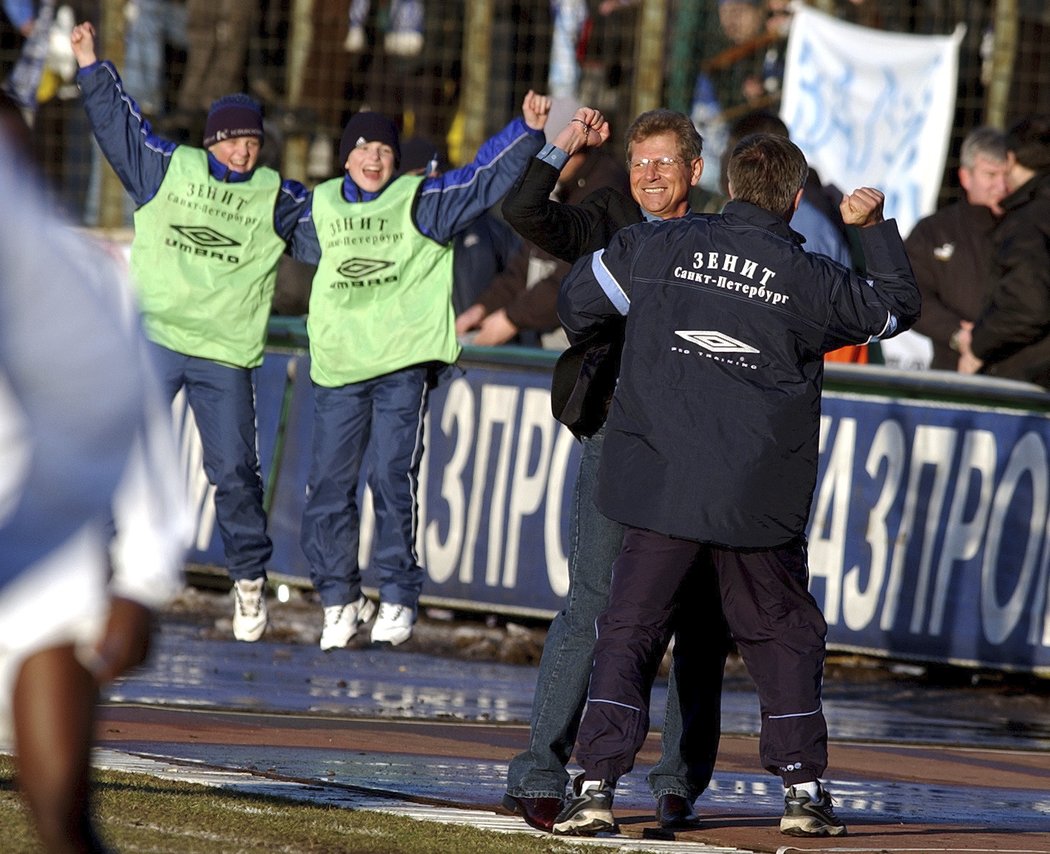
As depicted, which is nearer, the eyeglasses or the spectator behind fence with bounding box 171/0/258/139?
the eyeglasses

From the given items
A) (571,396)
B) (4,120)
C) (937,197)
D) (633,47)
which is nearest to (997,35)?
(937,197)

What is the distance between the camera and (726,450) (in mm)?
6016

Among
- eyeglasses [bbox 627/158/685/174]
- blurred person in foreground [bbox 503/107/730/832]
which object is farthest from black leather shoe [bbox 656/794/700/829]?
eyeglasses [bbox 627/158/685/174]

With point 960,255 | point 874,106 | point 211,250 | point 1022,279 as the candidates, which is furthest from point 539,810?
point 874,106

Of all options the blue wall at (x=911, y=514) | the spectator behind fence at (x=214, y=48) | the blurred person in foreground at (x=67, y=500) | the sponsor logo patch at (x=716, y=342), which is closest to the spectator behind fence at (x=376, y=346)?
the blue wall at (x=911, y=514)

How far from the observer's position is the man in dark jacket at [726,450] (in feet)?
19.8

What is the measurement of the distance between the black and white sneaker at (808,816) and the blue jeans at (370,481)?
11.6 ft

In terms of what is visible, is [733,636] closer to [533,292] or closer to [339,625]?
[339,625]

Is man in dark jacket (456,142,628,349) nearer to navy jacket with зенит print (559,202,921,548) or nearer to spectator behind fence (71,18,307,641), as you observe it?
spectator behind fence (71,18,307,641)

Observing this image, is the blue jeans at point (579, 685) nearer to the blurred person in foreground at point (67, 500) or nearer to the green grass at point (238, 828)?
the green grass at point (238, 828)

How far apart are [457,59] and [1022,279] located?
707 cm

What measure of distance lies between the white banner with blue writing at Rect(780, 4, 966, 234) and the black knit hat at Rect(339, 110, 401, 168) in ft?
17.6

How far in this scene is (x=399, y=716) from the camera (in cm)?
861

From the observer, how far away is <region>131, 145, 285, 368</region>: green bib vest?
9.40m
